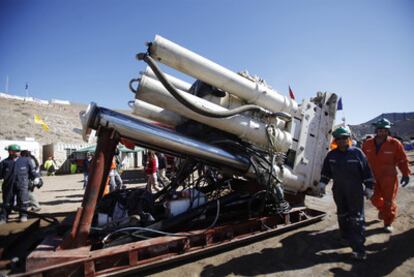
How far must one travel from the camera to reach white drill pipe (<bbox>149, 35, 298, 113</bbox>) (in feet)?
10.6

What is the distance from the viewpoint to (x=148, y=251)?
3.03 meters

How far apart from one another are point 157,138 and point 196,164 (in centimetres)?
129

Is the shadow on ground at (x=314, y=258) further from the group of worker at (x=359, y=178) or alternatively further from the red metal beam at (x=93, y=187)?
the red metal beam at (x=93, y=187)

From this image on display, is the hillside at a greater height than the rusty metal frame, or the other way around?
the hillside

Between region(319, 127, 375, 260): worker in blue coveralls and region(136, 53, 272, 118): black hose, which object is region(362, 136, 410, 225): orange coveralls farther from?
region(136, 53, 272, 118): black hose

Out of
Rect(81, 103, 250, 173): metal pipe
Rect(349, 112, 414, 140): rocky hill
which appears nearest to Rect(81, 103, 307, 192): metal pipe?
Rect(81, 103, 250, 173): metal pipe

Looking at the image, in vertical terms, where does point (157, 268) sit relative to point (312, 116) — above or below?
below

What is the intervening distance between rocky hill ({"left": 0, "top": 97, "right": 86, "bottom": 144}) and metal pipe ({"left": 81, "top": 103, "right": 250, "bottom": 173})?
23.9 meters

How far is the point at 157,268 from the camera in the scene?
120 inches

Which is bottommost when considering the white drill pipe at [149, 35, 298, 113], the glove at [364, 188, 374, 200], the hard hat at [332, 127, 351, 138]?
the glove at [364, 188, 374, 200]

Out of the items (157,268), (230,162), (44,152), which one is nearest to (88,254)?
(157,268)

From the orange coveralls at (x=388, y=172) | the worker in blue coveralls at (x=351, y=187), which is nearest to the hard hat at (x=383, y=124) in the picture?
the orange coveralls at (x=388, y=172)

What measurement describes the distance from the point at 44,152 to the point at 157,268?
2734 centimetres

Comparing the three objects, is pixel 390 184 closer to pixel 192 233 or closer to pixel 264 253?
pixel 264 253
